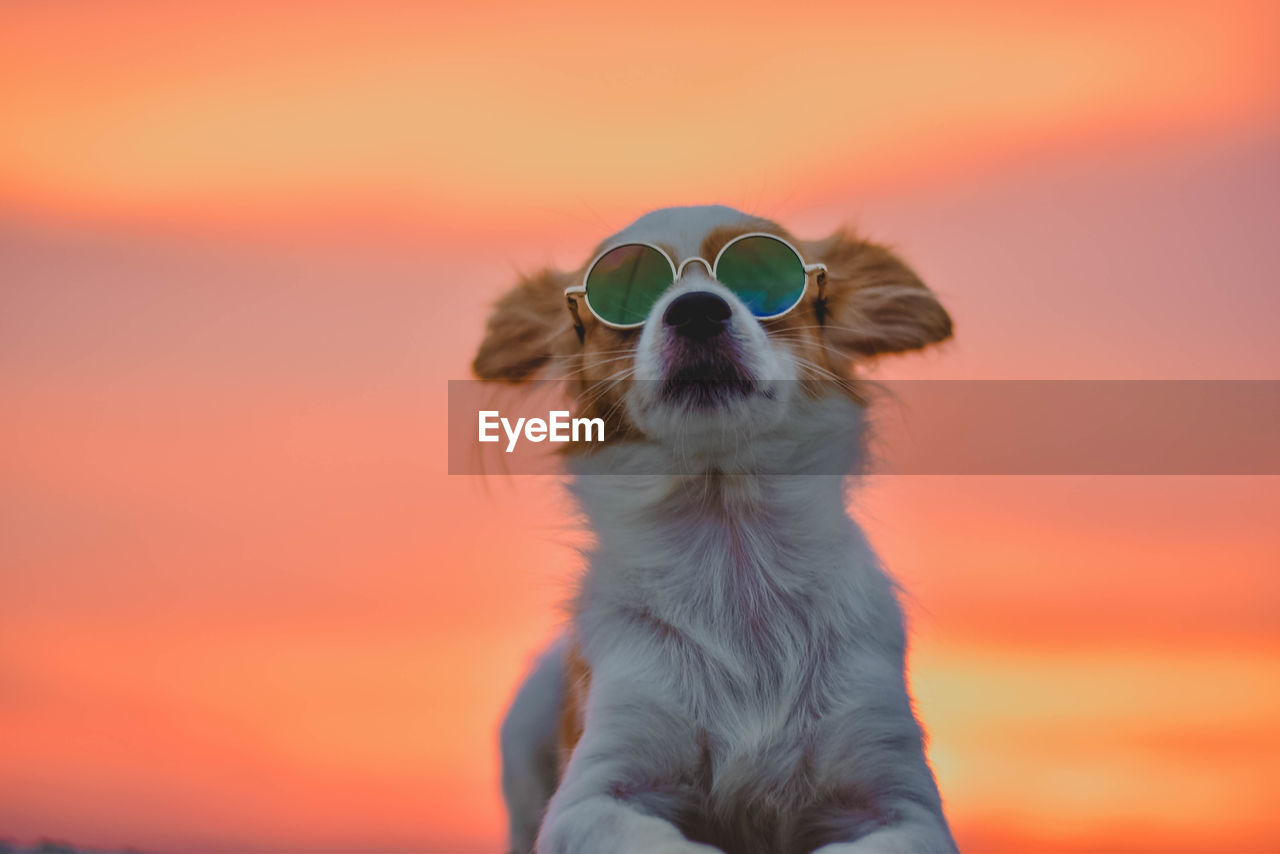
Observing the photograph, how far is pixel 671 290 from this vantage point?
3.12m

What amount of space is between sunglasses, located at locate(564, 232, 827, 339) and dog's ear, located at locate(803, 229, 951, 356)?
11.8 inches

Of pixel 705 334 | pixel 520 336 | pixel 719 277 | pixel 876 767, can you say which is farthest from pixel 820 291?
pixel 876 767

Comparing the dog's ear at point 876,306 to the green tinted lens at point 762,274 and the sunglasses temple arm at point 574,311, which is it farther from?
the sunglasses temple arm at point 574,311

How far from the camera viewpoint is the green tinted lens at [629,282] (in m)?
3.16

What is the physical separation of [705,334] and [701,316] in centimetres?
5

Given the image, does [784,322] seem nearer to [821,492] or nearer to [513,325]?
[821,492]

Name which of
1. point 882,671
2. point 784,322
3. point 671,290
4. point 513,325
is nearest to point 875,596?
point 882,671

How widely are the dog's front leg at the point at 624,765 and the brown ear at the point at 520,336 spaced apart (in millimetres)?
1188

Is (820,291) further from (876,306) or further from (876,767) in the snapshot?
(876,767)

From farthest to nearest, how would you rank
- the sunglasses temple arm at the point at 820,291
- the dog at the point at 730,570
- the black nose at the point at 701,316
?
the sunglasses temple arm at the point at 820,291, the black nose at the point at 701,316, the dog at the point at 730,570

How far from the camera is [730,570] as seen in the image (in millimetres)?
3117

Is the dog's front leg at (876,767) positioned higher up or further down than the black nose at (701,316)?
further down

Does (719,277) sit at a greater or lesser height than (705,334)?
greater

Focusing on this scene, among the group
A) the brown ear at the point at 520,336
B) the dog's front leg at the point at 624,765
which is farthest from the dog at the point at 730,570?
the brown ear at the point at 520,336
